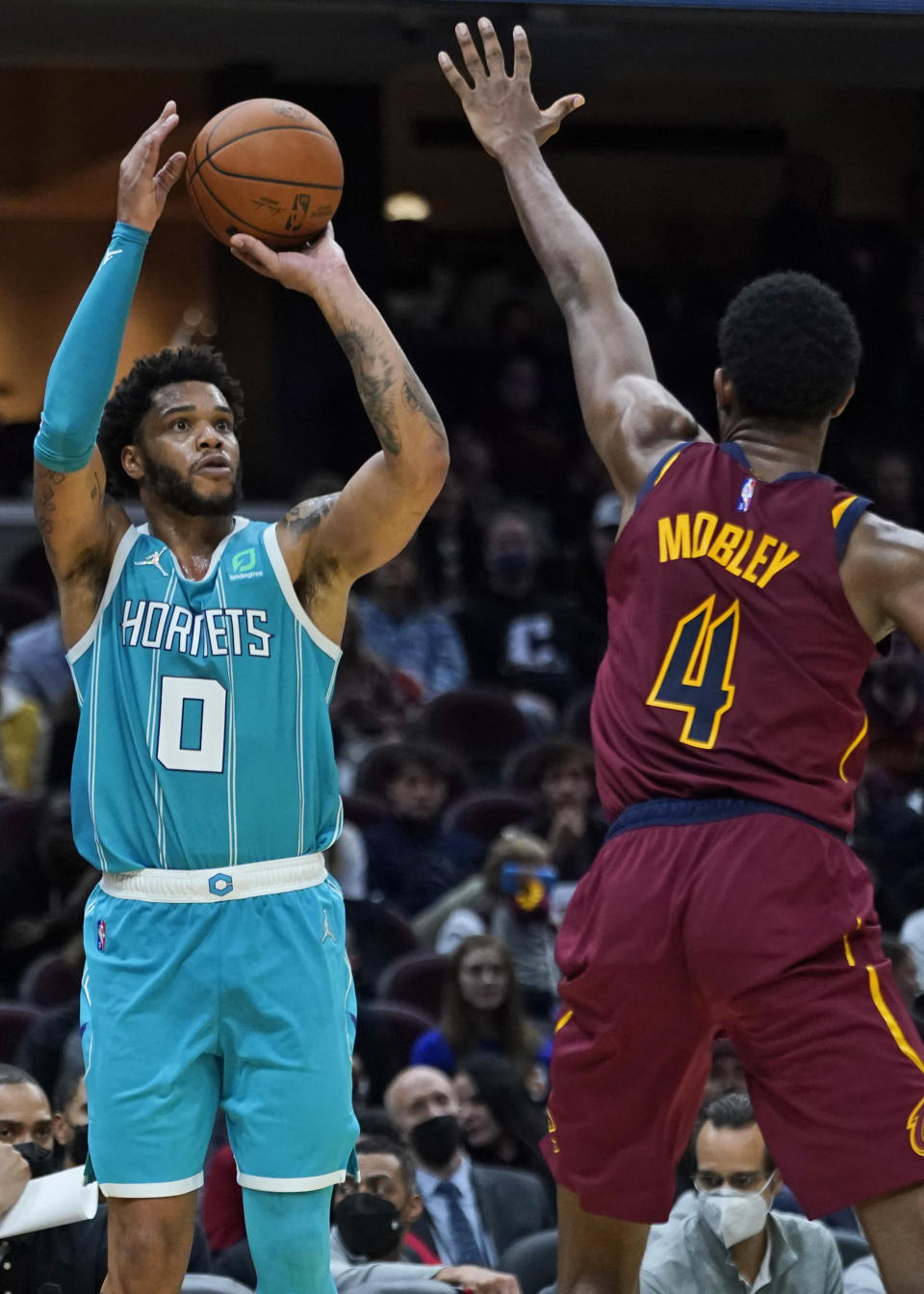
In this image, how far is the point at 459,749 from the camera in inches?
425

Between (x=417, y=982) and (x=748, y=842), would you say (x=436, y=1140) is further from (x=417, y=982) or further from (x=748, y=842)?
(x=748, y=842)

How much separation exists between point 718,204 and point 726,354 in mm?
13322

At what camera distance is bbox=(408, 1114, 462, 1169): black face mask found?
6883mm

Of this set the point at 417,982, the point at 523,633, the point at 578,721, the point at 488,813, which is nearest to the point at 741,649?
the point at 417,982

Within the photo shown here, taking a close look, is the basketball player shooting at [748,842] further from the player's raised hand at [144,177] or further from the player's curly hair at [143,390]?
the player's raised hand at [144,177]

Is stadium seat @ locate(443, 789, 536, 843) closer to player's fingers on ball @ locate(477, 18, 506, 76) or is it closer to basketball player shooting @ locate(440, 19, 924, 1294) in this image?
player's fingers on ball @ locate(477, 18, 506, 76)

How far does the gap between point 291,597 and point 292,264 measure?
71 centimetres

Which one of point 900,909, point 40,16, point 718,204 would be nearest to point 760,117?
point 718,204

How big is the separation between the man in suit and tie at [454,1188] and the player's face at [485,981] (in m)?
0.94

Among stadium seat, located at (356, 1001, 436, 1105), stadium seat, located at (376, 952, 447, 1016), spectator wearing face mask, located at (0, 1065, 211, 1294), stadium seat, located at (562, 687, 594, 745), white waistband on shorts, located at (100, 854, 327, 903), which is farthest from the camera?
stadium seat, located at (562, 687, 594, 745)

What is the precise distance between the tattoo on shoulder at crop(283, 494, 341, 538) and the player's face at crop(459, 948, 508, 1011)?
150 inches

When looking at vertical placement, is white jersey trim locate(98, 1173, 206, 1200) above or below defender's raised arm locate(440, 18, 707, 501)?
below

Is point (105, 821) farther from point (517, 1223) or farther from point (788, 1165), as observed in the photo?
point (517, 1223)

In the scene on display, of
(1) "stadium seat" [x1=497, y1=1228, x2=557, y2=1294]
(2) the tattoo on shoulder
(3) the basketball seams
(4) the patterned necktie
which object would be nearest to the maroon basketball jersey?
(2) the tattoo on shoulder
